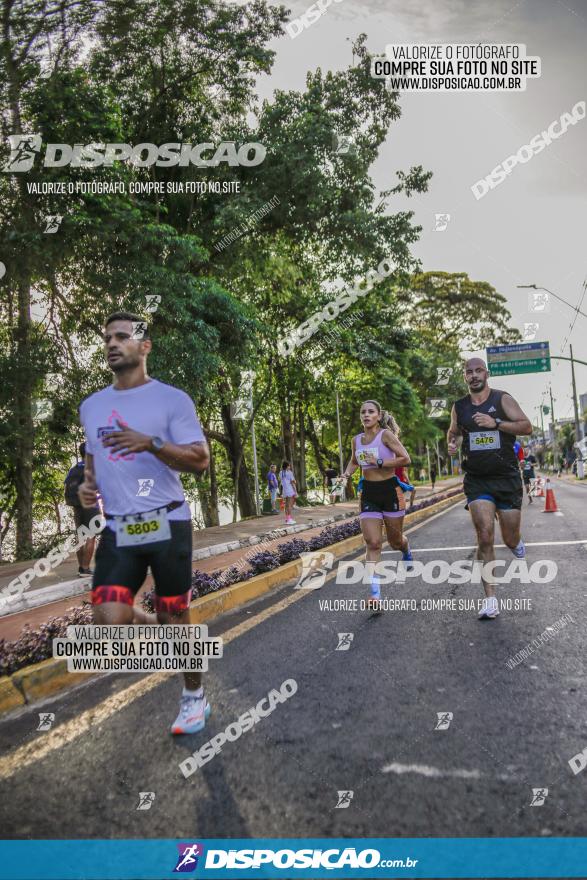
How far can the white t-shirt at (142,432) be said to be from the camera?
10.7ft

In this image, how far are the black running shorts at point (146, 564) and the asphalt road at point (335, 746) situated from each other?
0.77 m

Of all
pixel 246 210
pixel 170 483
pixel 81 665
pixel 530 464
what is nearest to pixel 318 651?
pixel 81 665

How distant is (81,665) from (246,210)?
11.9 m

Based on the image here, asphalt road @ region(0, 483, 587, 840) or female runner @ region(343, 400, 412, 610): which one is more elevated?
female runner @ region(343, 400, 412, 610)

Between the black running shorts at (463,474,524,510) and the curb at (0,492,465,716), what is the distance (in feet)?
8.45

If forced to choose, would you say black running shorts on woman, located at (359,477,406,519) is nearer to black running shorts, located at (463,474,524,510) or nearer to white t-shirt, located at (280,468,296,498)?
black running shorts, located at (463,474,524,510)

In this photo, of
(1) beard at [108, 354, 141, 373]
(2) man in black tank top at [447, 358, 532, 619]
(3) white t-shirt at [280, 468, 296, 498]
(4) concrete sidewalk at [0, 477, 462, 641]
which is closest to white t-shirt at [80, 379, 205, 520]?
(1) beard at [108, 354, 141, 373]

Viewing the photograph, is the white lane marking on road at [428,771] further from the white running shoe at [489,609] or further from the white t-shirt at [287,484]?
the white t-shirt at [287,484]

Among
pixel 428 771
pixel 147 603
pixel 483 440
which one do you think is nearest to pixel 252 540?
pixel 147 603

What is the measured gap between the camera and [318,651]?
16.1 ft

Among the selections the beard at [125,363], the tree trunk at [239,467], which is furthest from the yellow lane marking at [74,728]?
the tree trunk at [239,467]

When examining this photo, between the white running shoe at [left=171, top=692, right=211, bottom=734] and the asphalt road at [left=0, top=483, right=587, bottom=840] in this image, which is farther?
the white running shoe at [left=171, top=692, right=211, bottom=734]

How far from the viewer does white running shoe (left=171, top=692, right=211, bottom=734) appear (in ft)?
11.2

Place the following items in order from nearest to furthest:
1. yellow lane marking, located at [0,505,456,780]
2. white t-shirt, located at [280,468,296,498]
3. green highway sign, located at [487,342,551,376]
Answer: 1. yellow lane marking, located at [0,505,456,780]
2. white t-shirt, located at [280,468,296,498]
3. green highway sign, located at [487,342,551,376]
